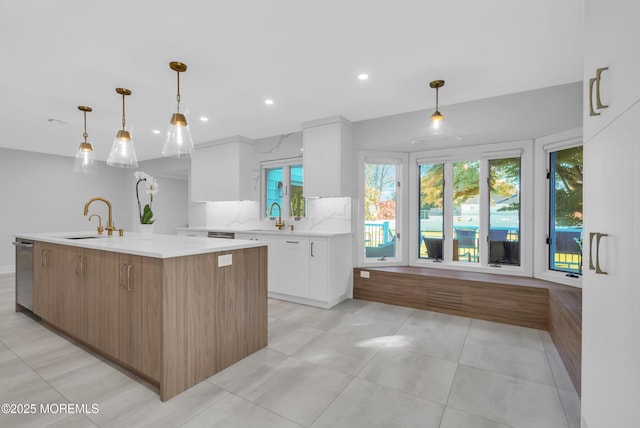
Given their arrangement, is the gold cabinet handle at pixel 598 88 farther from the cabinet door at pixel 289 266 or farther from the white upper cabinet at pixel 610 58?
the cabinet door at pixel 289 266

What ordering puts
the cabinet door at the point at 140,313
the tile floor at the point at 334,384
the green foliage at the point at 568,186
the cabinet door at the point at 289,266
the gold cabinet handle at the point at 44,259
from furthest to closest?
1. the cabinet door at the point at 289,266
2. the green foliage at the point at 568,186
3. the gold cabinet handle at the point at 44,259
4. the cabinet door at the point at 140,313
5. the tile floor at the point at 334,384

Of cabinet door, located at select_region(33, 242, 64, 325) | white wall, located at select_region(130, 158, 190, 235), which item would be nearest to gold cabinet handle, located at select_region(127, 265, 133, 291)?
cabinet door, located at select_region(33, 242, 64, 325)

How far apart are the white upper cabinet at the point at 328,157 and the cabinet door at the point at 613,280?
2.69 m

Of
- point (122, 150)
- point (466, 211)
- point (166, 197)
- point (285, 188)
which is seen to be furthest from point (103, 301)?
point (166, 197)

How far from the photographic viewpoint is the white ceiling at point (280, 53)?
191 cm

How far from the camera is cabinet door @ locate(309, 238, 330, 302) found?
3.69 m

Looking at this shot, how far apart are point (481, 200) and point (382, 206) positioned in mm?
1316

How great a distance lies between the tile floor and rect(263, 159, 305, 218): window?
2.33 m

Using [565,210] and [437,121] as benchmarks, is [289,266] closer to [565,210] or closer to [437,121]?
[437,121]

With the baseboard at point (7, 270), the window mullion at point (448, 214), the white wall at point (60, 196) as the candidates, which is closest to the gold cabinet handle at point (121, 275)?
the window mullion at point (448, 214)

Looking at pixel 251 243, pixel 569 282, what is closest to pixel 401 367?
pixel 251 243

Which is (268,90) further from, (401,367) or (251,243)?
(401,367)

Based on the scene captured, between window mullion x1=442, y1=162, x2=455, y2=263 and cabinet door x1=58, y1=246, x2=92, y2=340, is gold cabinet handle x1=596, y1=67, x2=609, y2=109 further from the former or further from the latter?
cabinet door x1=58, y1=246, x2=92, y2=340

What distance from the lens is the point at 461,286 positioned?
3.41 m
